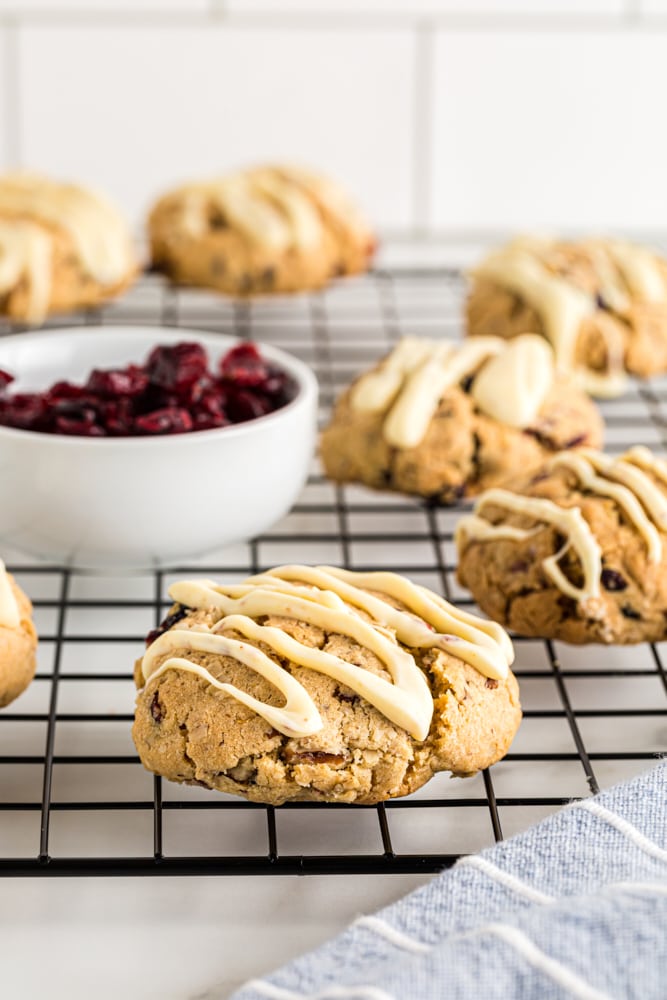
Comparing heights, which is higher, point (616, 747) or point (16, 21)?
point (16, 21)

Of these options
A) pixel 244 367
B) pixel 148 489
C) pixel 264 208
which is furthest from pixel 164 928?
pixel 264 208

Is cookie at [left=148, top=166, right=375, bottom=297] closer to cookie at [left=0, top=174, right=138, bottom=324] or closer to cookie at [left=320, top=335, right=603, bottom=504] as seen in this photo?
cookie at [left=0, top=174, right=138, bottom=324]

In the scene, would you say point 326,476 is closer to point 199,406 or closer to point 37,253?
point 199,406

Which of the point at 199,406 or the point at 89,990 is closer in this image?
the point at 89,990

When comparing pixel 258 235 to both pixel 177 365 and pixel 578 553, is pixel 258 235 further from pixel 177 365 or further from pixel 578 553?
pixel 578 553

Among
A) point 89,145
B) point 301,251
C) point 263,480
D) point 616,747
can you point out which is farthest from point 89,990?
point 89,145
